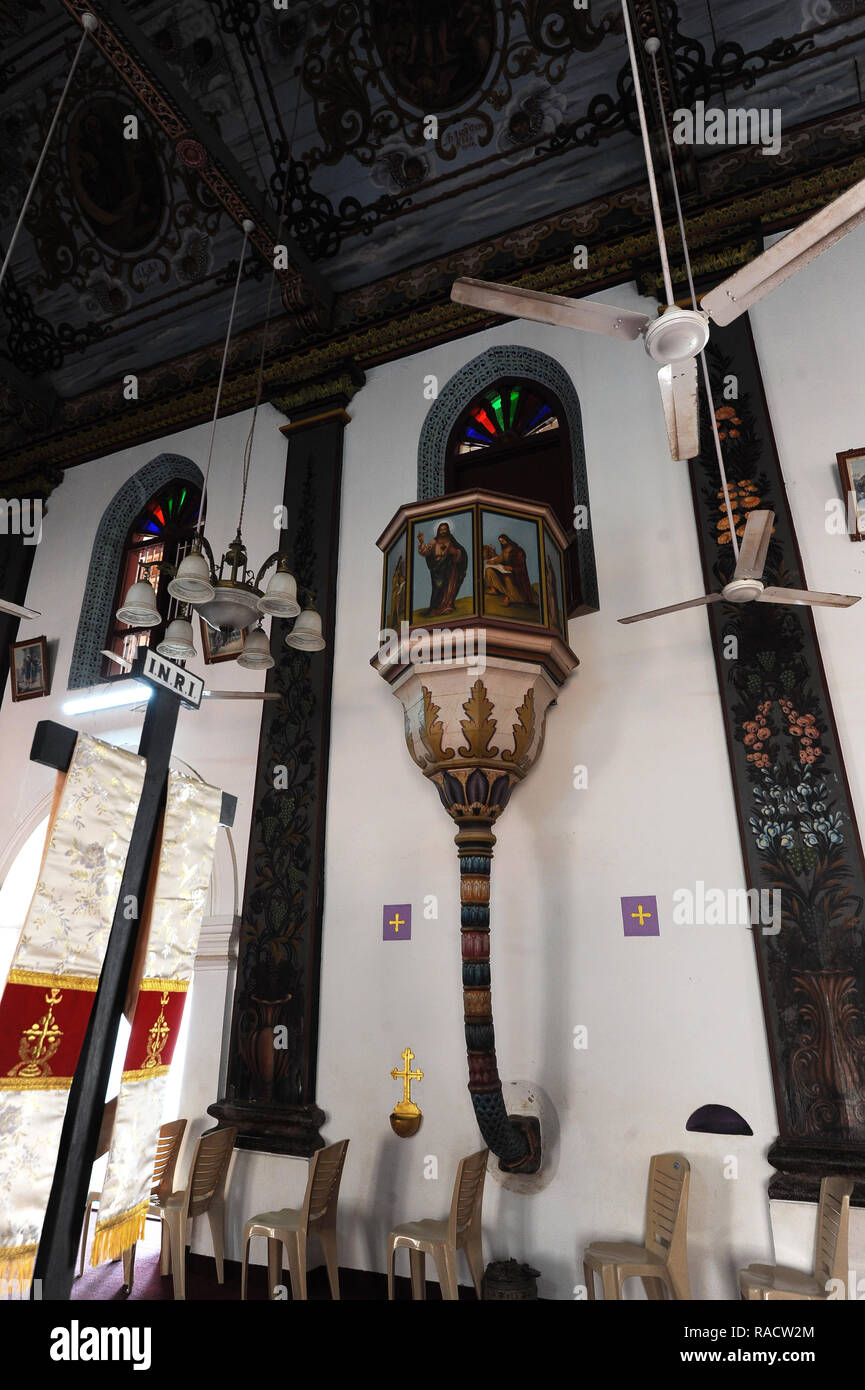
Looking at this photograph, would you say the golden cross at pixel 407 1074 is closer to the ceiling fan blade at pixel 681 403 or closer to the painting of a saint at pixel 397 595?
the painting of a saint at pixel 397 595

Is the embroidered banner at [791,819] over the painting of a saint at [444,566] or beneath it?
beneath

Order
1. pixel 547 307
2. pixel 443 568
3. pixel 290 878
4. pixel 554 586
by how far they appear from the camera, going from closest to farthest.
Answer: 1. pixel 547 307
2. pixel 443 568
3. pixel 554 586
4. pixel 290 878

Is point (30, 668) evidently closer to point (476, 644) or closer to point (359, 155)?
point (476, 644)

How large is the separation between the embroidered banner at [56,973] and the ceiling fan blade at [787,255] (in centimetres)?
274

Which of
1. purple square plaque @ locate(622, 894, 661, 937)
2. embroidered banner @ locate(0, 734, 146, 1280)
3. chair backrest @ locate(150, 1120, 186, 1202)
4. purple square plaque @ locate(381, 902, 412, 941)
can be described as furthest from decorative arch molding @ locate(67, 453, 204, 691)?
purple square plaque @ locate(622, 894, 661, 937)

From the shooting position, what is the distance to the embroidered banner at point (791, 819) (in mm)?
4152

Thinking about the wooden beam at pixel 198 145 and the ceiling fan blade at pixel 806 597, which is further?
the wooden beam at pixel 198 145

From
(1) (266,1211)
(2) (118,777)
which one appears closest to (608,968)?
(1) (266,1211)

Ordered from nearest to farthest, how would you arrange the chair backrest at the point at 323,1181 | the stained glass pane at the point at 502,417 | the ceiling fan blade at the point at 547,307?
the ceiling fan blade at the point at 547,307, the chair backrest at the point at 323,1181, the stained glass pane at the point at 502,417

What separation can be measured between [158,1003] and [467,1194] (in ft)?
7.22

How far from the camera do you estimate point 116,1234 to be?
2918mm

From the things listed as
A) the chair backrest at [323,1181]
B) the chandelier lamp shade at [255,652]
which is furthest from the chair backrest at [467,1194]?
the chandelier lamp shade at [255,652]

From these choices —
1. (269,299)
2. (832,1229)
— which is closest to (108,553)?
(269,299)

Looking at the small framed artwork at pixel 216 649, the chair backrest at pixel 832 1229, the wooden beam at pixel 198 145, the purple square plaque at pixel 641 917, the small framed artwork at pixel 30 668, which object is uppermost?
the wooden beam at pixel 198 145
